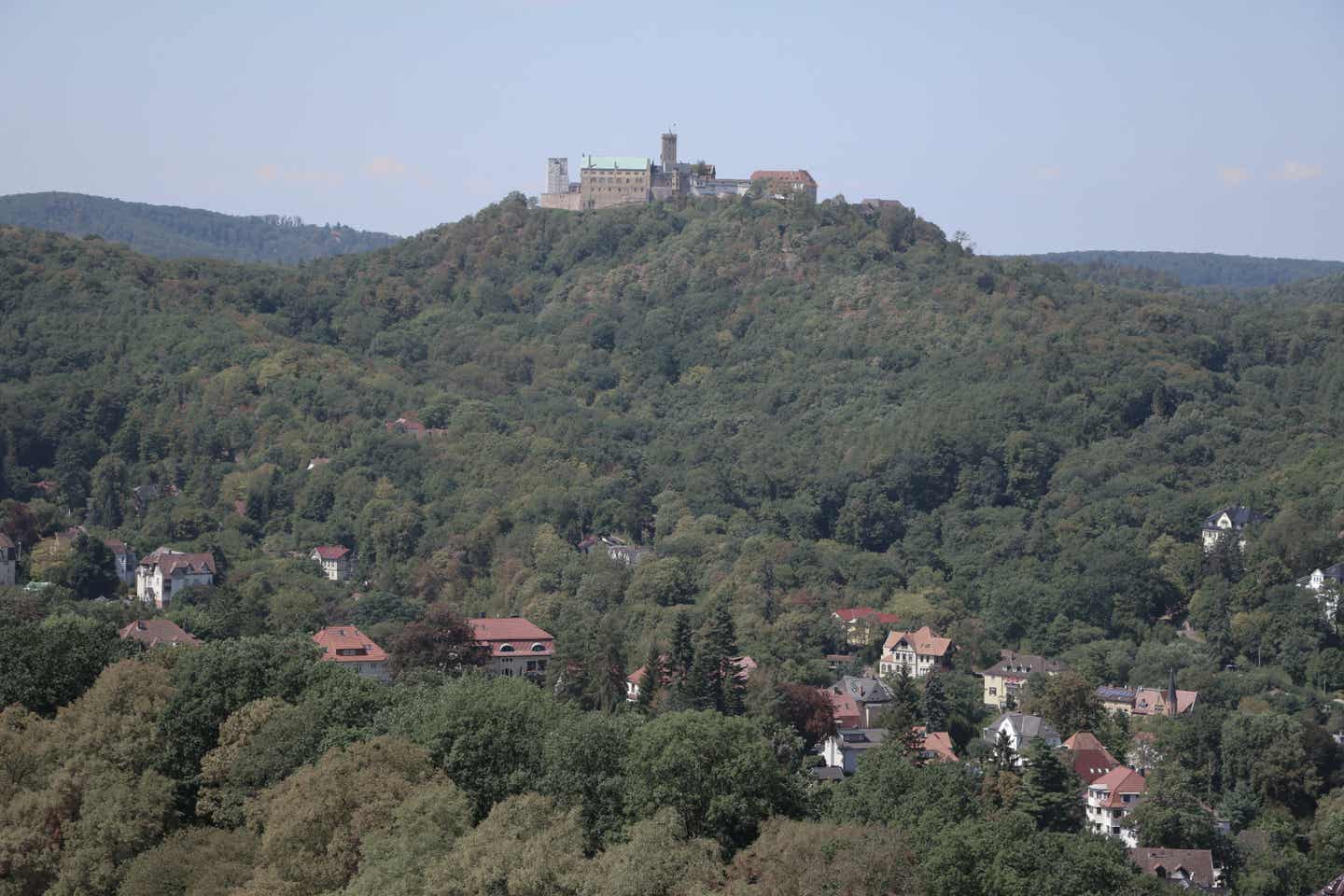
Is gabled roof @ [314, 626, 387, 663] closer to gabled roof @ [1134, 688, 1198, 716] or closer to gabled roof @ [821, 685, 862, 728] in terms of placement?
gabled roof @ [821, 685, 862, 728]

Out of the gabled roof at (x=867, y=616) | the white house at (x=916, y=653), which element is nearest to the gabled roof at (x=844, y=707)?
the white house at (x=916, y=653)

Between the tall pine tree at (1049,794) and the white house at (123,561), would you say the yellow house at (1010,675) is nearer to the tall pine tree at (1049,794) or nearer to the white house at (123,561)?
the tall pine tree at (1049,794)

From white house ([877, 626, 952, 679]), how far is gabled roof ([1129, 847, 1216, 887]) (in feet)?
71.9

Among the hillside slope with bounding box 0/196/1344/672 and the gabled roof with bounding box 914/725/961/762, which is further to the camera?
the hillside slope with bounding box 0/196/1344/672

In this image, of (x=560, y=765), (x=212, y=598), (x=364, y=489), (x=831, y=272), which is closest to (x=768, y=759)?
(x=560, y=765)

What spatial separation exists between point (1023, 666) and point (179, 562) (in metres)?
30.3

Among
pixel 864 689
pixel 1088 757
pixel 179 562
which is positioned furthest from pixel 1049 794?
pixel 179 562

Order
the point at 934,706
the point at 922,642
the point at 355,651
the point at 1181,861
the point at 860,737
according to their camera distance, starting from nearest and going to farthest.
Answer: the point at 1181,861
the point at 860,737
the point at 934,706
the point at 355,651
the point at 922,642

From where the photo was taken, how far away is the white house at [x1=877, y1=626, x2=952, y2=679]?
65750mm

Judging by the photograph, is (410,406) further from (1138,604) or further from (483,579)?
(1138,604)

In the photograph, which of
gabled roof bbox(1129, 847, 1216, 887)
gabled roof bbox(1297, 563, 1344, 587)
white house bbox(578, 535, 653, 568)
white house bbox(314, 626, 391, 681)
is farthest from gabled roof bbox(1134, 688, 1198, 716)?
white house bbox(578, 535, 653, 568)

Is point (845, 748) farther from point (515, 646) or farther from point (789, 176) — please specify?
point (789, 176)

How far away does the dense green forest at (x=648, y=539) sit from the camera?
103 ft

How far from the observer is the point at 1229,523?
76562 mm
